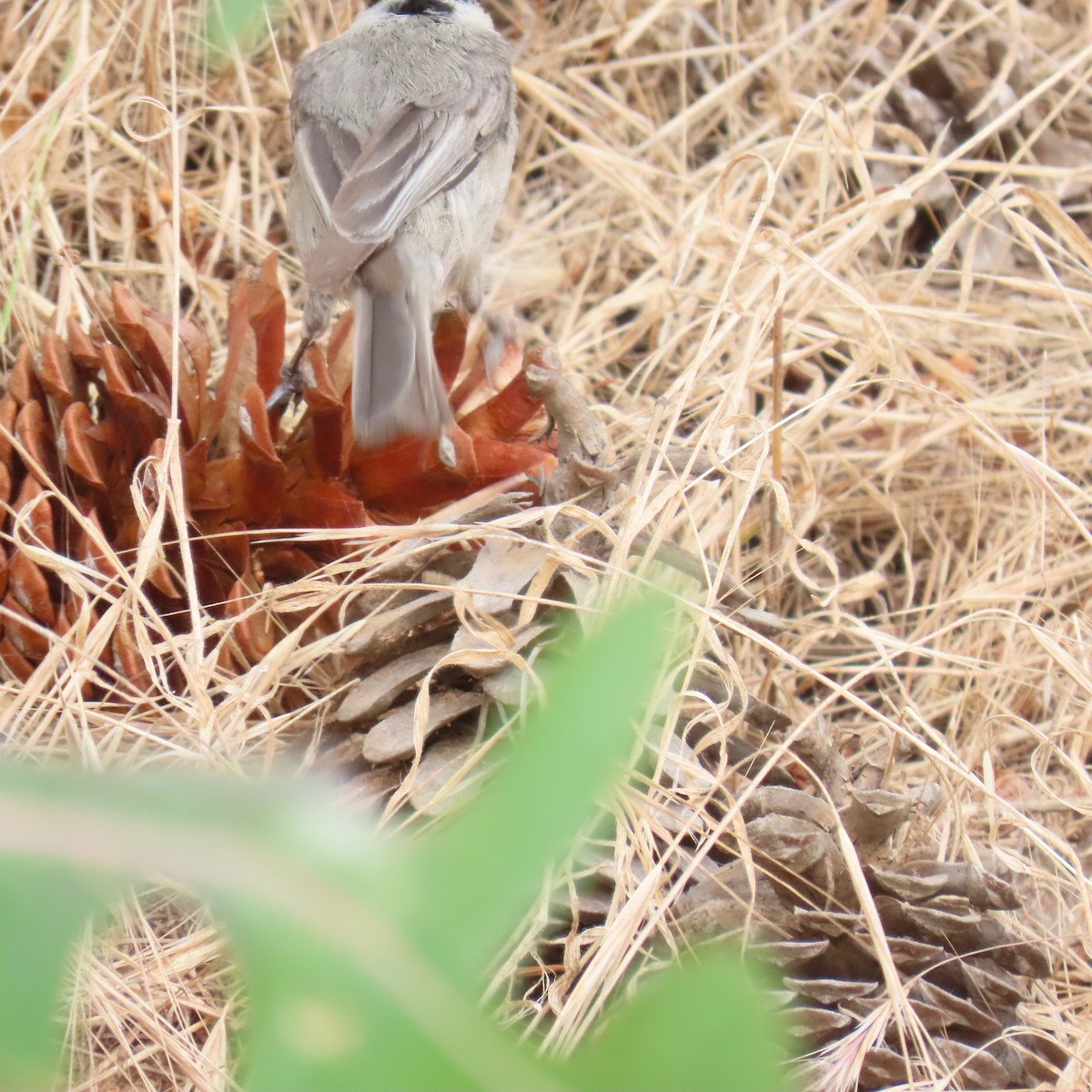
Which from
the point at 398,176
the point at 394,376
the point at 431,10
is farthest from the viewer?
the point at 431,10

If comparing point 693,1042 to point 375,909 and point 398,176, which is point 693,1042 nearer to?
point 375,909

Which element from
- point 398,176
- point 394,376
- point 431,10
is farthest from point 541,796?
point 431,10

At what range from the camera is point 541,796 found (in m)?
0.25

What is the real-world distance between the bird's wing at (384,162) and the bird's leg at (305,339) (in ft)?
0.31

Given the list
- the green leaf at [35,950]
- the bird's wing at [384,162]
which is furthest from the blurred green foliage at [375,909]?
the bird's wing at [384,162]

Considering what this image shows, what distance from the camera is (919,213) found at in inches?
84.5

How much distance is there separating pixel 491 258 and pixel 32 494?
0.95 metres

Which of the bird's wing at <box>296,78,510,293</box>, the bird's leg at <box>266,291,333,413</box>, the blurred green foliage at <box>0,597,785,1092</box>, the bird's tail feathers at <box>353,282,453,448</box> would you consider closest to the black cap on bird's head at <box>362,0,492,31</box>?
the bird's wing at <box>296,78,510,293</box>

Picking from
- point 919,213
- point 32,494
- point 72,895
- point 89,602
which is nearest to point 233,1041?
point 89,602

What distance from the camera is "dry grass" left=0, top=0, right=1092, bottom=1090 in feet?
3.66

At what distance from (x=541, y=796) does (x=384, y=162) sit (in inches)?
58.1

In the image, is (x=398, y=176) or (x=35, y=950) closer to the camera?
(x=35, y=950)

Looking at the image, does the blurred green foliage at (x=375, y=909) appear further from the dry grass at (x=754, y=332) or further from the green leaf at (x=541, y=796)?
the dry grass at (x=754, y=332)

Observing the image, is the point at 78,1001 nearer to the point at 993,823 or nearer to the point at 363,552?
the point at 363,552
